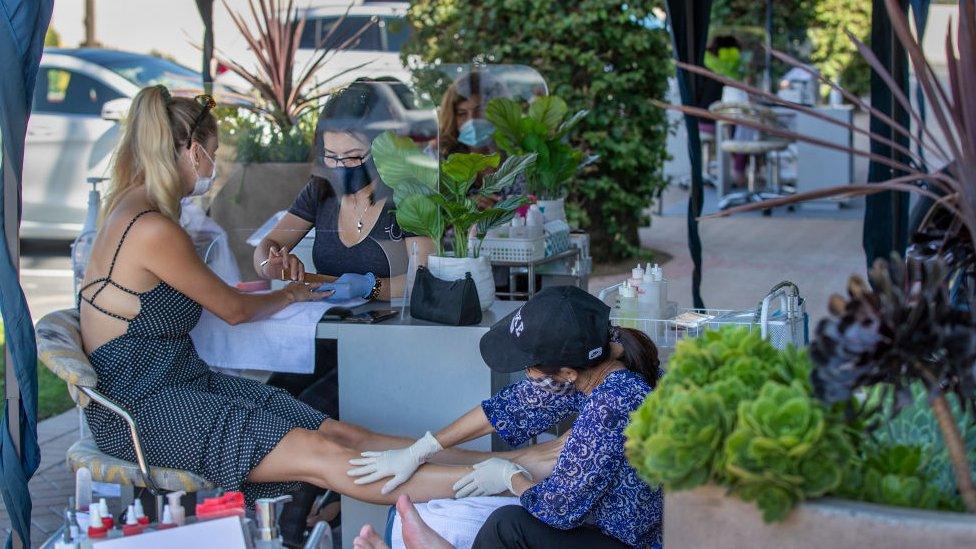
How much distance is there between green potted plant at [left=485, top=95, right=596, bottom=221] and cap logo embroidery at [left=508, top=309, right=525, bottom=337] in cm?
244

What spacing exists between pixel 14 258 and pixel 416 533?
129cm

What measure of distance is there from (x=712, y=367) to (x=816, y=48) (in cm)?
1664

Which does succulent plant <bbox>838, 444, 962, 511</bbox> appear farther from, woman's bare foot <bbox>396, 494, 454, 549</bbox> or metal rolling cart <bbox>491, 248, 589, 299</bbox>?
metal rolling cart <bbox>491, 248, 589, 299</bbox>

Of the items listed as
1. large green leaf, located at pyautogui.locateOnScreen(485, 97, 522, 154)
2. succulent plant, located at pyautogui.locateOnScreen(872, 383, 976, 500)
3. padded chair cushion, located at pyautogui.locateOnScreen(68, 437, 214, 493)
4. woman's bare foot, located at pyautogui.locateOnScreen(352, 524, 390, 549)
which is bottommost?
padded chair cushion, located at pyautogui.locateOnScreen(68, 437, 214, 493)

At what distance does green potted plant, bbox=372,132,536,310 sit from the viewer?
3.57 meters

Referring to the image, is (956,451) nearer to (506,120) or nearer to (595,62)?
(506,120)

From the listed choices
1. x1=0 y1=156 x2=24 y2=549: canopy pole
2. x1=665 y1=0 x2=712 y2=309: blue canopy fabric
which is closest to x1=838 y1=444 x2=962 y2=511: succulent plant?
x1=0 y1=156 x2=24 y2=549: canopy pole

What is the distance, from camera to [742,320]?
3400 millimetres

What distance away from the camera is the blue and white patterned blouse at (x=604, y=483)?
2.41m

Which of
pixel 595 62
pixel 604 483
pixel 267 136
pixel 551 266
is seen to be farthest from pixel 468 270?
pixel 595 62

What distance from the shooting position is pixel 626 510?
2490mm

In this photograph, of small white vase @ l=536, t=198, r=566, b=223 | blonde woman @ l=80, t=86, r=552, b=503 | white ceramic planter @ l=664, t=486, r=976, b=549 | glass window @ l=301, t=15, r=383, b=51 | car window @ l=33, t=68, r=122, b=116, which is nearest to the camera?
white ceramic planter @ l=664, t=486, r=976, b=549

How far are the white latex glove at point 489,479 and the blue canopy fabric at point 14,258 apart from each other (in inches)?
46.3

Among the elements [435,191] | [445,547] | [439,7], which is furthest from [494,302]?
[439,7]
